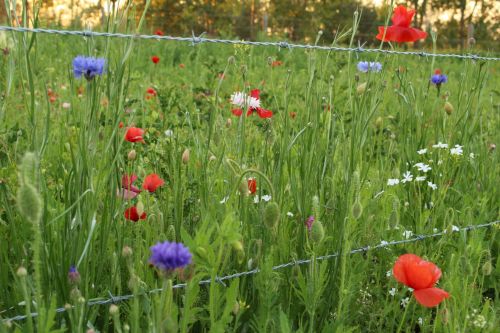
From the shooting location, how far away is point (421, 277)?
1.11 meters

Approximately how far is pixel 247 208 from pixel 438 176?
84 centimetres

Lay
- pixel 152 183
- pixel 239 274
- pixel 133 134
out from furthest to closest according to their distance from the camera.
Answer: pixel 133 134, pixel 152 183, pixel 239 274

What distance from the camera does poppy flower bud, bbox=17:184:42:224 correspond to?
0.83 m

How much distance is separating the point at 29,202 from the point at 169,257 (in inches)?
8.1

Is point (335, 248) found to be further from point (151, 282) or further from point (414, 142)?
point (414, 142)

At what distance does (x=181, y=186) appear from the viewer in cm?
143

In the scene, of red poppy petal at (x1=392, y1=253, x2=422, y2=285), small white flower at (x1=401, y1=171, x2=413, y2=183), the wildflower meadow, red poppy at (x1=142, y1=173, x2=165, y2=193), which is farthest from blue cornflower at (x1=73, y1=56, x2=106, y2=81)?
small white flower at (x1=401, y1=171, x2=413, y2=183)

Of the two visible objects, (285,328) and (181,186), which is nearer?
(285,328)

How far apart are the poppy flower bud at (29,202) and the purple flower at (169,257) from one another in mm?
173

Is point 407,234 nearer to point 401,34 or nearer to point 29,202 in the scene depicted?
point 401,34

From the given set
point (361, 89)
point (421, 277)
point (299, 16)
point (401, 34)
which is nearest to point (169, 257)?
point (421, 277)

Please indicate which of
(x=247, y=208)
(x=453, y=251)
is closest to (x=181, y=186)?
(x=247, y=208)

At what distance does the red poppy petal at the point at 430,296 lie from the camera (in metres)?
1.10

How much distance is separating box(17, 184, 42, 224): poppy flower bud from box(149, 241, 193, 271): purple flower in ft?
0.57
